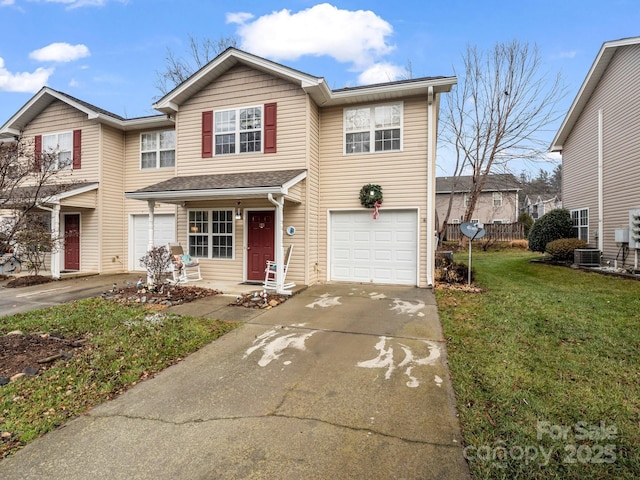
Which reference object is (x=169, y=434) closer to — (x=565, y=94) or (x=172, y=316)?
(x=172, y=316)

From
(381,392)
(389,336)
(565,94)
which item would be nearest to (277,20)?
(565,94)

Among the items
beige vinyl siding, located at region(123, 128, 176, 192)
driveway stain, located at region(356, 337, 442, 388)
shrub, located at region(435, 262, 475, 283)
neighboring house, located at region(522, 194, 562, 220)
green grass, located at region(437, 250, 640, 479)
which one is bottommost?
driveway stain, located at region(356, 337, 442, 388)

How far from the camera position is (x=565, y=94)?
14.6 metres

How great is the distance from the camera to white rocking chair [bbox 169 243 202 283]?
853 cm

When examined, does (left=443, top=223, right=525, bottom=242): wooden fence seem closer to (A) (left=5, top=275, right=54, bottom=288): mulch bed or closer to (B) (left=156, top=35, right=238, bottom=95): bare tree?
(B) (left=156, top=35, right=238, bottom=95): bare tree

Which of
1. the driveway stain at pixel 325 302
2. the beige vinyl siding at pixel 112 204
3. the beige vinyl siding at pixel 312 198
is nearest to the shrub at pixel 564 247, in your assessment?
the beige vinyl siding at pixel 312 198

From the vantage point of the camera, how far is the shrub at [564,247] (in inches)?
457

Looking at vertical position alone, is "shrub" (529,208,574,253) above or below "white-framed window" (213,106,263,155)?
below

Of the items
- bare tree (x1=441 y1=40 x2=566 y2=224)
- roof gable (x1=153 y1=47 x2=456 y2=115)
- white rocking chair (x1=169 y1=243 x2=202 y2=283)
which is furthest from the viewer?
bare tree (x1=441 y1=40 x2=566 y2=224)

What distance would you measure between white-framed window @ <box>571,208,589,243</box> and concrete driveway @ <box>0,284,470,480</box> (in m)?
11.6

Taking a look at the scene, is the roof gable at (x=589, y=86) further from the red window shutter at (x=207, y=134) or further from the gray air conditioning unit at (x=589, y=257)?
the red window shutter at (x=207, y=134)

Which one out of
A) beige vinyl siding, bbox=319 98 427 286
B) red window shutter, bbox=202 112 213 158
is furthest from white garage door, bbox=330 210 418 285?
red window shutter, bbox=202 112 213 158

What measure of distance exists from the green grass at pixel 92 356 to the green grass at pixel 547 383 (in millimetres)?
3392

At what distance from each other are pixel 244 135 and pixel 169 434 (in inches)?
324
